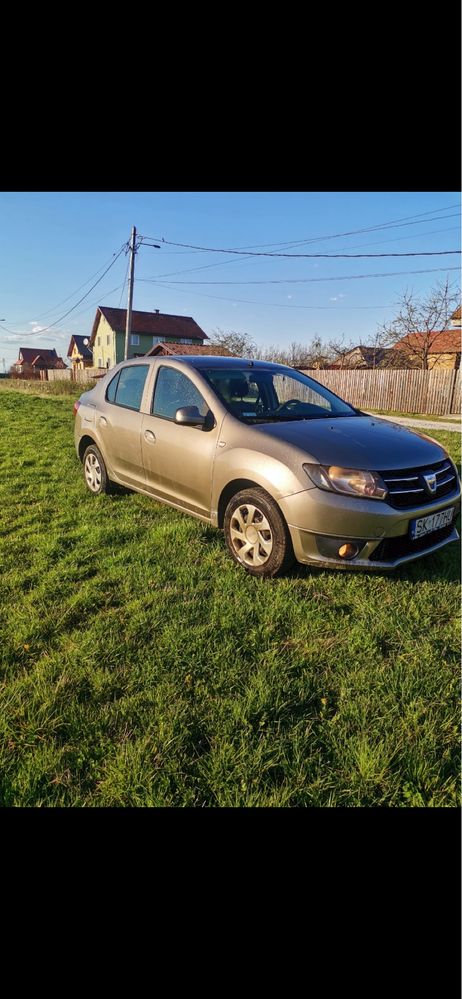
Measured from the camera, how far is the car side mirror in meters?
3.55

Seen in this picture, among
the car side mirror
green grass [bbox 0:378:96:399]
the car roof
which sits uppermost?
green grass [bbox 0:378:96:399]

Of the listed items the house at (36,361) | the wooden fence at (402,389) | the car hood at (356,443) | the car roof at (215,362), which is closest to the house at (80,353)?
the house at (36,361)

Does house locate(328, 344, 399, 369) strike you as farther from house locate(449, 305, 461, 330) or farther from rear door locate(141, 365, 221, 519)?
rear door locate(141, 365, 221, 519)

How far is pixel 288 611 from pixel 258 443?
47.1 inches

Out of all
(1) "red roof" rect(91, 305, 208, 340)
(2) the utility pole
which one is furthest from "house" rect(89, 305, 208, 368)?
(2) the utility pole

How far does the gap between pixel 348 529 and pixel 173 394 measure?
2.13 m

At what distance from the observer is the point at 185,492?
12.8 feet

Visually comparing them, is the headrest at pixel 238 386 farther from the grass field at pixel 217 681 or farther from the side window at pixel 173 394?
the grass field at pixel 217 681

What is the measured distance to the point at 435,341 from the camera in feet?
93.8

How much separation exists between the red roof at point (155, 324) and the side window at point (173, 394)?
52237 millimetres

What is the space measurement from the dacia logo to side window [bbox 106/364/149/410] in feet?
9.01
